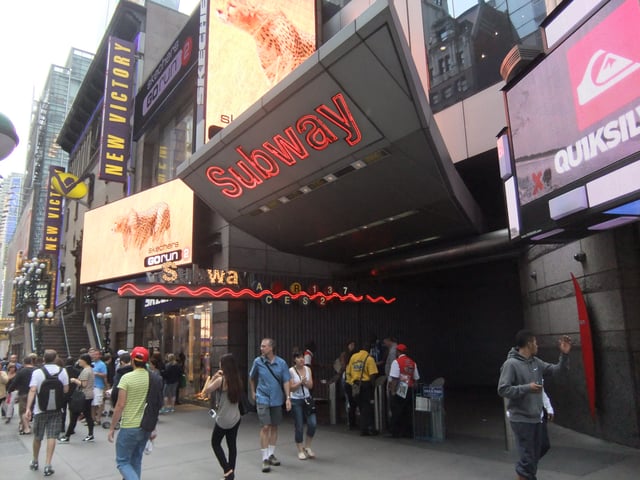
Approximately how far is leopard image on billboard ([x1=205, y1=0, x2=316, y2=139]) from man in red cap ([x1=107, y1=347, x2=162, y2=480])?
1018cm

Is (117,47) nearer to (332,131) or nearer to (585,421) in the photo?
(332,131)

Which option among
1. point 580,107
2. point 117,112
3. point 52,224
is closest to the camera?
point 580,107

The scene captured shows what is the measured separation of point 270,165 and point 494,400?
10090 mm

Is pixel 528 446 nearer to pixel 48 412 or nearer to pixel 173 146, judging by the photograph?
pixel 48 412

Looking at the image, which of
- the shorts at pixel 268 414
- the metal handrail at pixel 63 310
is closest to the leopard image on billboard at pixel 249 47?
the shorts at pixel 268 414

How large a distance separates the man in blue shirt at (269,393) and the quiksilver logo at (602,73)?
19.5 ft

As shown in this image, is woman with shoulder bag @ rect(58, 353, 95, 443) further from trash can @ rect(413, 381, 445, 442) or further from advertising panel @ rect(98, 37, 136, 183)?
advertising panel @ rect(98, 37, 136, 183)

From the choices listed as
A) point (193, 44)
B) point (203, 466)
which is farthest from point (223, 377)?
point (193, 44)

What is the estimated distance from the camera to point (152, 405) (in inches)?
235

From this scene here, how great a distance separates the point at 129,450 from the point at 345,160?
6558mm

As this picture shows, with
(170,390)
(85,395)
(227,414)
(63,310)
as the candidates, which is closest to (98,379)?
(85,395)

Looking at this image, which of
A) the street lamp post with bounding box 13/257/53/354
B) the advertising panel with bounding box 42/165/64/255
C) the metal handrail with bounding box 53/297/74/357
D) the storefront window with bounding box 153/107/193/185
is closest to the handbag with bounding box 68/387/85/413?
the storefront window with bounding box 153/107/193/185

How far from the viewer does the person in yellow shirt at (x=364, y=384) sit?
1008 centimetres

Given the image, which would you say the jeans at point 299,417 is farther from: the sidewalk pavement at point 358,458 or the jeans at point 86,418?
the jeans at point 86,418
